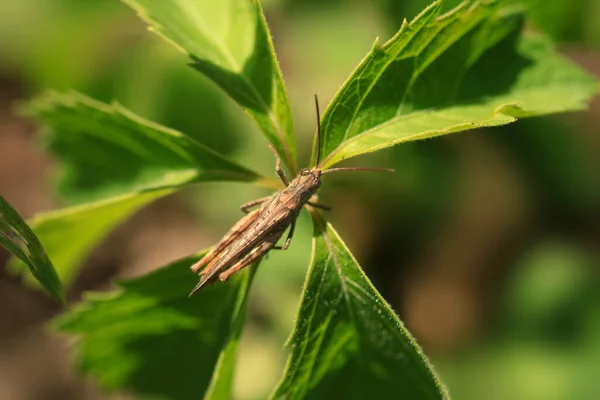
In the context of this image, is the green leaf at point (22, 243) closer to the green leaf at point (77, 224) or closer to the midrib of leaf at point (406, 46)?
the green leaf at point (77, 224)

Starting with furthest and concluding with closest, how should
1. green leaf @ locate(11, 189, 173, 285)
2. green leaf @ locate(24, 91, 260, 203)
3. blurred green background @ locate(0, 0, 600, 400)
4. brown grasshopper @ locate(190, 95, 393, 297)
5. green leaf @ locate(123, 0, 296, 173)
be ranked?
1. blurred green background @ locate(0, 0, 600, 400)
2. green leaf @ locate(11, 189, 173, 285)
3. green leaf @ locate(24, 91, 260, 203)
4. brown grasshopper @ locate(190, 95, 393, 297)
5. green leaf @ locate(123, 0, 296, 173)

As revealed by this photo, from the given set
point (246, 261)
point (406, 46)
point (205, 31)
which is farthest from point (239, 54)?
point (246, 261)

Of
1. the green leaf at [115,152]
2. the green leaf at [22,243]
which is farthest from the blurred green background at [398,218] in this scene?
the green leaf at [22,243]

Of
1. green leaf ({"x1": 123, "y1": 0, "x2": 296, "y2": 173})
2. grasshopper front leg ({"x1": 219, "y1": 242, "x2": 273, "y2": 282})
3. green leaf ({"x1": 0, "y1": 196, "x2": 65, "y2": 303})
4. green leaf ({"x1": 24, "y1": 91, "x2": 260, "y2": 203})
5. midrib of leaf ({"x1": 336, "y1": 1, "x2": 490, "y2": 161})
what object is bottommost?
green leaf ({"x1": 0, "y1": 196, "x2": 65, "y2": 303})

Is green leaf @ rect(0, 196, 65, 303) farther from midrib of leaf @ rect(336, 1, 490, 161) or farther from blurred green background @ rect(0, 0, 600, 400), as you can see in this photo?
blurred green background @ rect(0, 0, 600, 400)

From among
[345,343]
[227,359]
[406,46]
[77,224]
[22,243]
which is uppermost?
[406,46]

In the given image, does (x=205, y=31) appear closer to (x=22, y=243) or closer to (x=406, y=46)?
(x=406, y=46)

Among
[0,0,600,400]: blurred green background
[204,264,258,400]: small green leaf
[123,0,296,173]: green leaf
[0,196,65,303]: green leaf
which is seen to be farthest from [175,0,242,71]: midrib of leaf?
[0,0,600,400]: blurred green background
